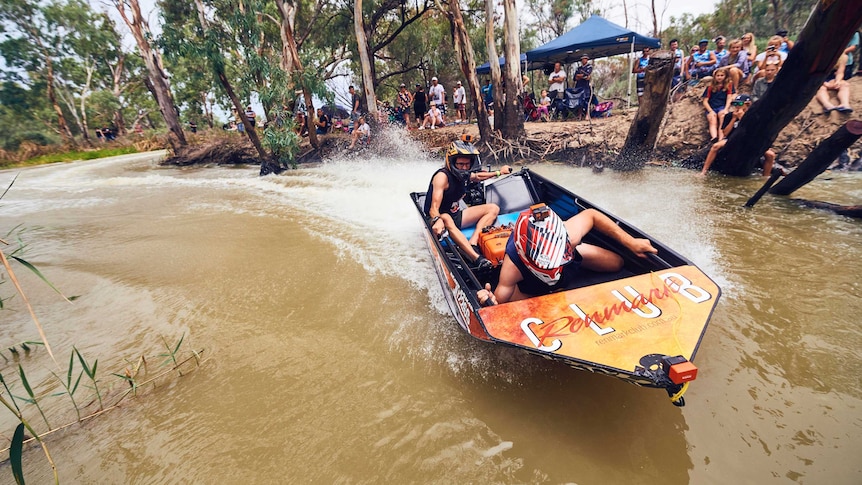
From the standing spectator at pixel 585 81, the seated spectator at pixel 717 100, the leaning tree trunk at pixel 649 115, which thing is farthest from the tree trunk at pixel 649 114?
the standing spectator at pixel 585 81

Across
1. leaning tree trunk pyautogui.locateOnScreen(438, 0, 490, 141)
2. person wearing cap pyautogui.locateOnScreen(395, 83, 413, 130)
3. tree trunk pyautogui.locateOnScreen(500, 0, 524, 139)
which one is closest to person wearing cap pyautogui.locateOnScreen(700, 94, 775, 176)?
tree trunk pyautogui.locateOnScreen(500, 0, 524, 139)

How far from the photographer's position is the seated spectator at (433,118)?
12797 mm

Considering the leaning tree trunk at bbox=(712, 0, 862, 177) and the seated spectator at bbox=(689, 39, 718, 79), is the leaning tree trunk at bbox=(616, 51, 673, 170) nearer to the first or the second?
the leaning tree trunk at bbox=(712, 0, 862, 177)

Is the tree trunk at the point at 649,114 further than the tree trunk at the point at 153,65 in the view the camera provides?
No

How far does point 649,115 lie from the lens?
24.0 feet

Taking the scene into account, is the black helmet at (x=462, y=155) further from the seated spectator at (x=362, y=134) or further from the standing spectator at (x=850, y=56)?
the seated spectator at (x=362, y=134)

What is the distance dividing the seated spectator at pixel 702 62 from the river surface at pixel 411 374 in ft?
17.4

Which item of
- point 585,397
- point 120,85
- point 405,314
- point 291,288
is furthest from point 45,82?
point 585,397

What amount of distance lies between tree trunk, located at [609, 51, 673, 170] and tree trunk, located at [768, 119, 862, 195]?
241 centimetres

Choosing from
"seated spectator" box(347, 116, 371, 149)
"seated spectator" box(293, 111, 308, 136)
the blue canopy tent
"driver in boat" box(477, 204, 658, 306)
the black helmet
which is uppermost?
the blue canopy tent

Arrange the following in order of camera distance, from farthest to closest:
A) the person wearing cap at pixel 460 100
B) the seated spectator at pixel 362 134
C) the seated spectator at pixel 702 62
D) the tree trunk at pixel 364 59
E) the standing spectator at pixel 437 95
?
1. the person wearing cap at pixel 460 100
2. the standing spectator at pixel 437 95
3. the seated spectator at pixel 362 134
4. the tree trunk at pixel 364 59
5. the seated spectator at pixel 702 62

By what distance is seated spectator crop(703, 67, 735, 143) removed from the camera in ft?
24.4

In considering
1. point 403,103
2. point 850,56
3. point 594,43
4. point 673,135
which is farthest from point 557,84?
point 850,56

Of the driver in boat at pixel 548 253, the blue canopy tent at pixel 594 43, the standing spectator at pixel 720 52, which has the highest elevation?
the blue canopy tent at pixel 594 43
